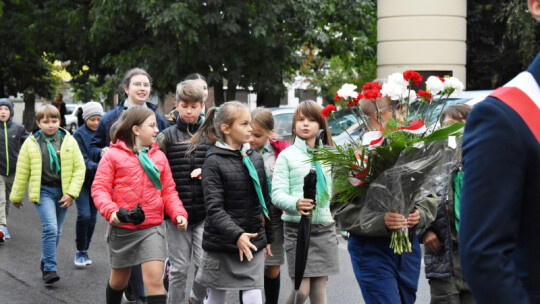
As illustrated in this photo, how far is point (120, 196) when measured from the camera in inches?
222

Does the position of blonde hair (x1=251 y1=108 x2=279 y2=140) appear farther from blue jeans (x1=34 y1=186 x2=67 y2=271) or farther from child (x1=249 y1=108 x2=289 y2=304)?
blue jeans (x1=34 y1=186 x2=67 y2=271)

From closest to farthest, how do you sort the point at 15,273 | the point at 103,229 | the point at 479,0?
the point at 15,273, the point at 103,229, the point at 479,0

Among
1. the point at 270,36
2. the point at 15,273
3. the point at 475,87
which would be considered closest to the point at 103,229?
the point at 15,273

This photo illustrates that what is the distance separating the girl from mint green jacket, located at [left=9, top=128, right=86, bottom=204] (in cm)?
236

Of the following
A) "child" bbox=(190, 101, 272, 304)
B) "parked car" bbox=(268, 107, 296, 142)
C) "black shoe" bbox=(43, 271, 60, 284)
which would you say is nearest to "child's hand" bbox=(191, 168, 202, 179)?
"child" bbox=(190, 101, 272, 304)

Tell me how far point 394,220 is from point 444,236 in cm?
70

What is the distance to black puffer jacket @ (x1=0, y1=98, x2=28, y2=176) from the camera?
10.8 m

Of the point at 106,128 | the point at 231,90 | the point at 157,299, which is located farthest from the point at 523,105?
the point at 231,90

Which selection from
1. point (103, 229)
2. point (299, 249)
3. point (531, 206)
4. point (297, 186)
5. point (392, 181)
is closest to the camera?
point (531, 206)

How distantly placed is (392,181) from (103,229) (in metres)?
8.26

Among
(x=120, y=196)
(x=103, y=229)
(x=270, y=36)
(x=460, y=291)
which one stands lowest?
(x=103, y=229)

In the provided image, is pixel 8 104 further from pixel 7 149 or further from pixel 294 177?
pixel 294 177

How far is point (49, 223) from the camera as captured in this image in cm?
802

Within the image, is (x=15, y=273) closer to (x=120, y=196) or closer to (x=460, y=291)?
(x=120, y=196)
